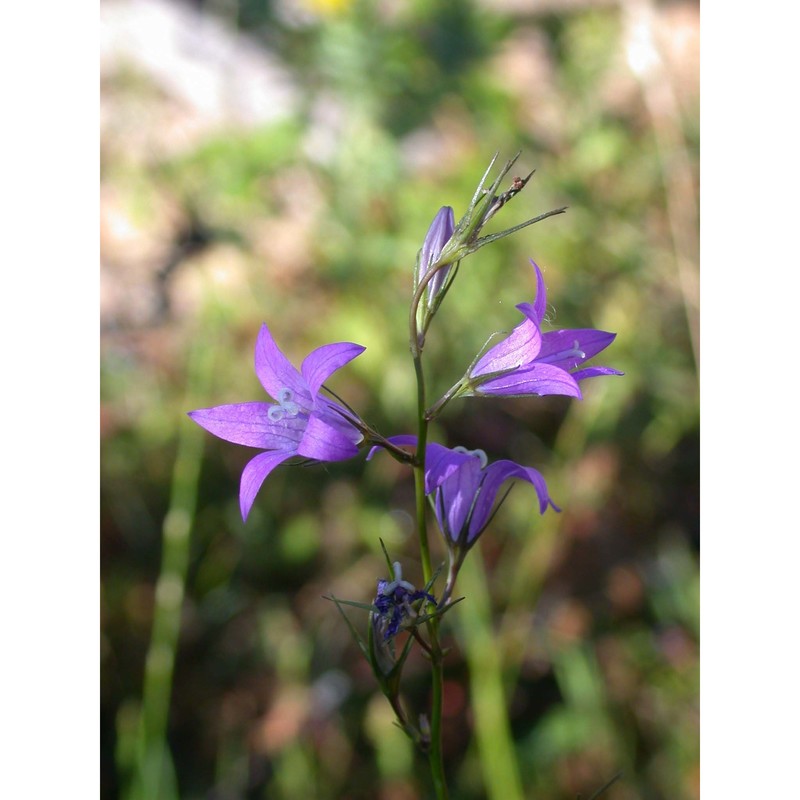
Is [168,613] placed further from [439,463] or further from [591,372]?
[591,372]

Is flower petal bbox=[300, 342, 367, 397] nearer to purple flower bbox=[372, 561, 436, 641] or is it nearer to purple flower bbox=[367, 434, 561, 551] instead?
purple flower bbox=[367, 434, 561, 551]

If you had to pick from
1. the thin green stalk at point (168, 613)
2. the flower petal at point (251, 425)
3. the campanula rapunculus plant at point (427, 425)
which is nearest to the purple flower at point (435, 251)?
the campanula rapunculus plant at point (427, 425)

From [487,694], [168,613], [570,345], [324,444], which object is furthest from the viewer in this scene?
[168,613]

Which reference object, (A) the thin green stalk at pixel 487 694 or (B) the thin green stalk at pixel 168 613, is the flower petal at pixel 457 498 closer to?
(A) the thin green stalk at pixel 487 694

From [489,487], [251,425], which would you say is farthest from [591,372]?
[251,425]

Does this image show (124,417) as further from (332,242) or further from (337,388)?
(332,242)
